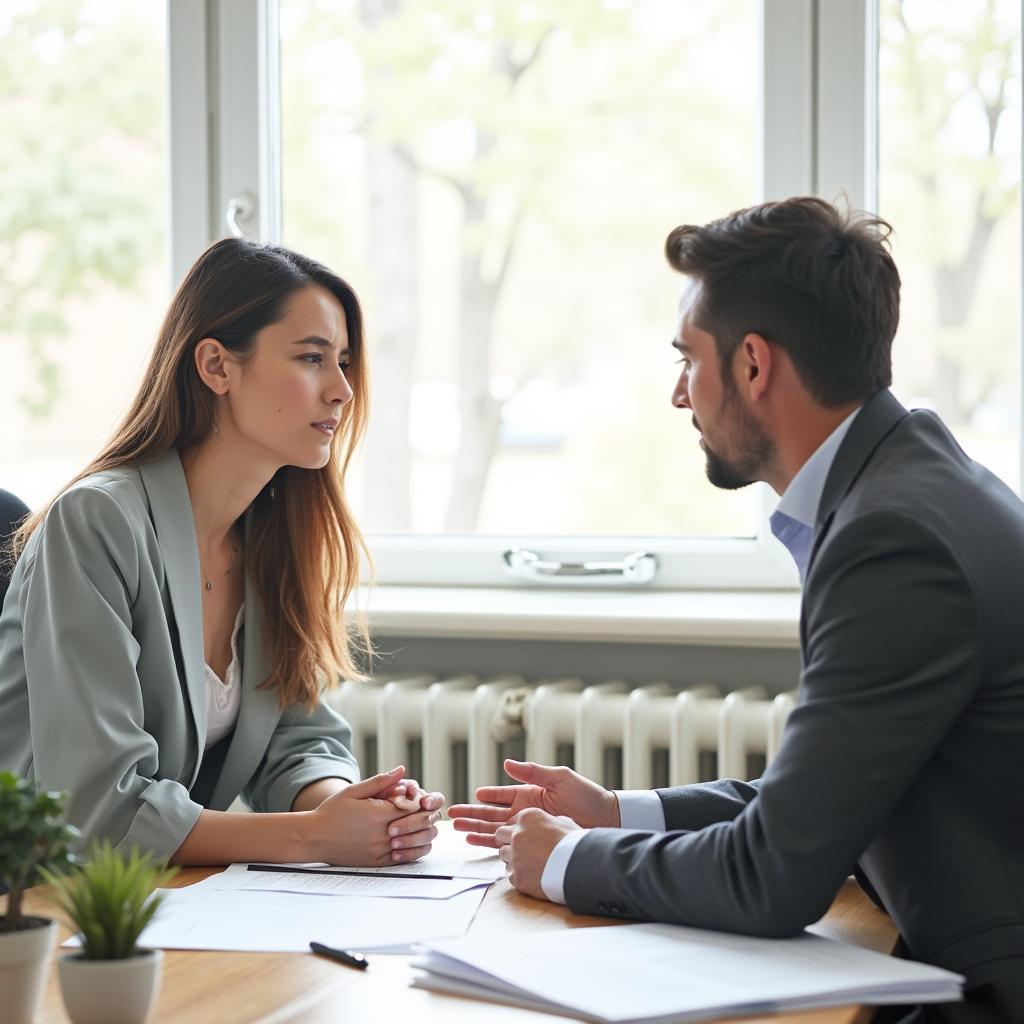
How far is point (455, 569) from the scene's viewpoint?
2.71 metres

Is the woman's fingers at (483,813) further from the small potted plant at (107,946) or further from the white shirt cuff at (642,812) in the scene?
the small potted plant at (107,946)

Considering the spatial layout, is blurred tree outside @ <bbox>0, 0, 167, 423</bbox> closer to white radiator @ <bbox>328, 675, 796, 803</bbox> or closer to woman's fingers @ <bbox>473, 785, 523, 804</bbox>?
white radiator @ <bbox>328, 675, 796, 803</bbox>

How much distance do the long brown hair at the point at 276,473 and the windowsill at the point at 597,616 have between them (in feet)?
1.48

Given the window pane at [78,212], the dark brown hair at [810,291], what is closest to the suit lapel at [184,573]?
the dark brown hair at [810,291]

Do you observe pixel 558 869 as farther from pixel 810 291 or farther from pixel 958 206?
pixel 958 206

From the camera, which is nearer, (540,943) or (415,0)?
(540,943)

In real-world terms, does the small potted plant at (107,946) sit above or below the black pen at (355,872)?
above

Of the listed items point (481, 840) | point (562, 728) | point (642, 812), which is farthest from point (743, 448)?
point (562, 728)

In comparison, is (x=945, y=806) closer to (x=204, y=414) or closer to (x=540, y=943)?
(x=540, y=943)

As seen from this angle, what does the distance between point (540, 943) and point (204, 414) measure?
0.98 m

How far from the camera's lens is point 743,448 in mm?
1449

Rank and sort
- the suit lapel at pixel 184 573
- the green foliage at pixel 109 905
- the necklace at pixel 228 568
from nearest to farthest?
the green foliage at pixel 109 905 → the suit lapel at pixel 184 573 → the necklace at pixel 228 568

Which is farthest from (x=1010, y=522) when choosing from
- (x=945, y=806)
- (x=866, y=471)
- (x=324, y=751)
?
(x=324, y=751)

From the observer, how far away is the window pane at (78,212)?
2.90 m
